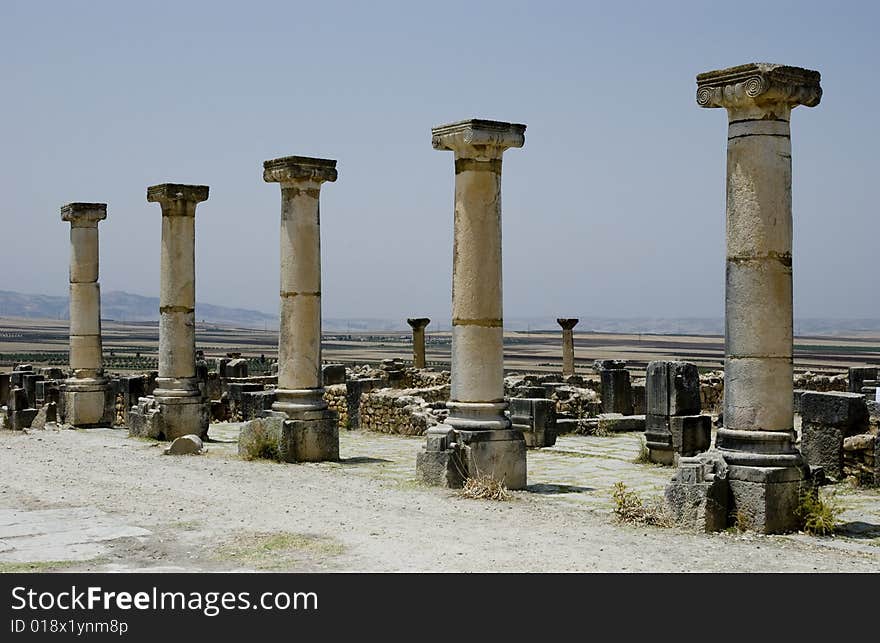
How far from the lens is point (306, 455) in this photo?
1628 centimetres

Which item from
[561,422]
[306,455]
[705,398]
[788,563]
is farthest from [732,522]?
[705,398]

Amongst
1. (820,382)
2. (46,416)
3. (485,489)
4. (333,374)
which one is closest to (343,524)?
(485,489)

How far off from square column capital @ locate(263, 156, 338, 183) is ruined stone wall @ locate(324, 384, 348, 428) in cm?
835

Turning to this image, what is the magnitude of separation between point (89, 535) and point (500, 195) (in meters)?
6.31

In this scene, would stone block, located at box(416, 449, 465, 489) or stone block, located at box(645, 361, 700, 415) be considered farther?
stone block, located at box(645, 361, 700, 415)

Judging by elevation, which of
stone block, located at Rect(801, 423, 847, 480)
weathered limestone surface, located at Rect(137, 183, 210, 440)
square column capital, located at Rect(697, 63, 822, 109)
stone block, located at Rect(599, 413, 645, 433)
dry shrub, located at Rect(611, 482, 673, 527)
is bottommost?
stone block, located at Rect(599, 413, 645, 433)

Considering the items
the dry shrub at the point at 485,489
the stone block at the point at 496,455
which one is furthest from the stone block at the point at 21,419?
the dry shrub at the point at 485,489

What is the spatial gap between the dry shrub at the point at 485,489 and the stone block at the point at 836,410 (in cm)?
442

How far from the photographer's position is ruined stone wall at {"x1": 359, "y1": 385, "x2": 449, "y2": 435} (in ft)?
72.1

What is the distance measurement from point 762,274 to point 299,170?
26.6ft

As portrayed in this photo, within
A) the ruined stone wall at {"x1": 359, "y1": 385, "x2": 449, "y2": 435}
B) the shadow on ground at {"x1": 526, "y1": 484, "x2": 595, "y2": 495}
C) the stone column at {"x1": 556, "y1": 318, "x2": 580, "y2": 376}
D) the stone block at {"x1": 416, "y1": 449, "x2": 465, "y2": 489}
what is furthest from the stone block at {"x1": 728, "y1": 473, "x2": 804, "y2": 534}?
the stone column at {"x1": 556, "y1": 318, "x2": 580, "y2": 376}

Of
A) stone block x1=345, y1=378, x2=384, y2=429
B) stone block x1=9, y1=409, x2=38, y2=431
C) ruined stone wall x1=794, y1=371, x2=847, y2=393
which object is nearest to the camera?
stone block x1=9, y1=409, x2=38, y2=431

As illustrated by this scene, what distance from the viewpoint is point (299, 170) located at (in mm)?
16531

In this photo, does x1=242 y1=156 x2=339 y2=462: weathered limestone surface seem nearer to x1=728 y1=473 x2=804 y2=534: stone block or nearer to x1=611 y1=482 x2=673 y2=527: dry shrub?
x1=611 y1=482 x2=673 y2=527: dry shrub
